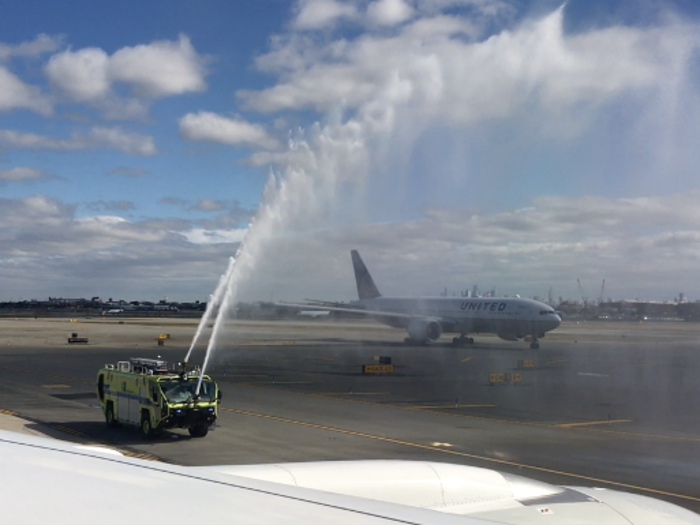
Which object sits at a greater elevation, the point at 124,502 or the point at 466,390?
the point at 124,502

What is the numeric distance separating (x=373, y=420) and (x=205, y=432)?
6868 mm

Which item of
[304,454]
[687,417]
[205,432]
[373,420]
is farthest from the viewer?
[687,417]

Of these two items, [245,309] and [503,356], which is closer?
[503,356]

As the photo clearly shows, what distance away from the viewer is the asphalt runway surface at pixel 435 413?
792 inches

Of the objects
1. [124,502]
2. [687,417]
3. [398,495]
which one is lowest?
[687,417]

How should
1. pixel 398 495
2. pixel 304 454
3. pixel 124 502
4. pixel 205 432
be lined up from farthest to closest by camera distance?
pixel 205 432
pixel 304 454
pixel 398 495
pixel 124 502

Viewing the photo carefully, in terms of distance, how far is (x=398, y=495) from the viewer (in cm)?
670

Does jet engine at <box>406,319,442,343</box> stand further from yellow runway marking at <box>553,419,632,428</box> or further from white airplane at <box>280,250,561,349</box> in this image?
yellow runway marking at <box>553,419,632,428</box>

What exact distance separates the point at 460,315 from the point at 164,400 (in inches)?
1985

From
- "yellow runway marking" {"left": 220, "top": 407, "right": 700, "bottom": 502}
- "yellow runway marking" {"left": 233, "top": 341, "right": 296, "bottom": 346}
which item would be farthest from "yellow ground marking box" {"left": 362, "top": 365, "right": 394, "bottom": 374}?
"yellow runway marking" {"left": 233, "top": 341, "right": 296, "bottom": 346}

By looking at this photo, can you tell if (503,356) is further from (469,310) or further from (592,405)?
(592,405)

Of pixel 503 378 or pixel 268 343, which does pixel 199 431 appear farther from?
pixel 268 343

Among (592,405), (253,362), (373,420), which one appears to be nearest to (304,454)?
(373,420)

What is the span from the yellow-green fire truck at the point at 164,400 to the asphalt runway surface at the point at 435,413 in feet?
1.98
